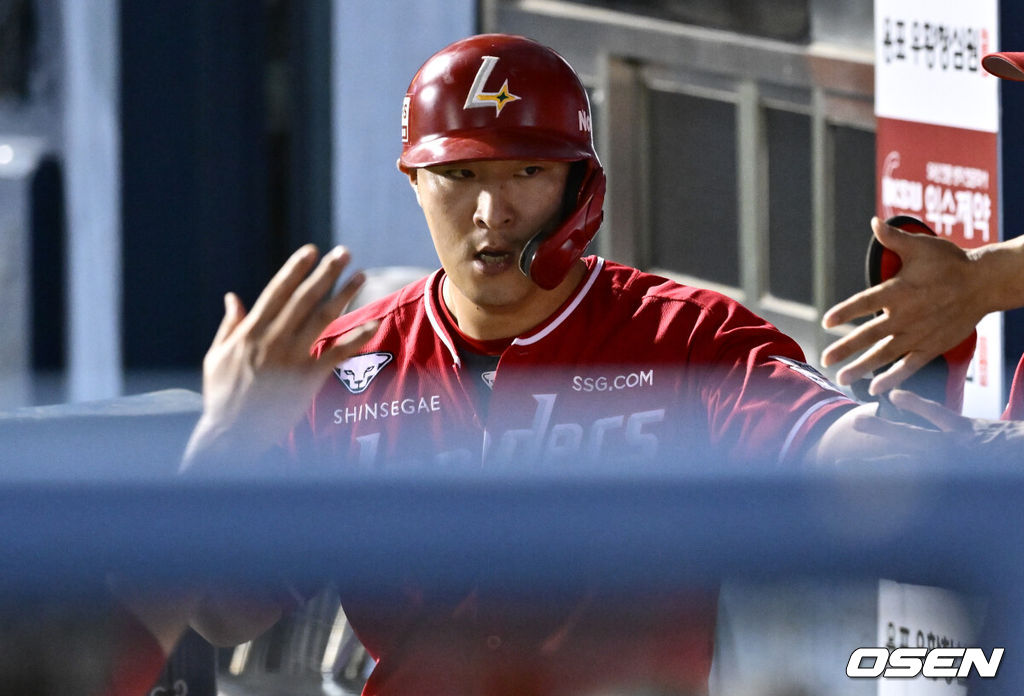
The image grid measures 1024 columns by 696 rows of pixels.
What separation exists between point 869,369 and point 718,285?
351 centimetres

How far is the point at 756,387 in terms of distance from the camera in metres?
2.27

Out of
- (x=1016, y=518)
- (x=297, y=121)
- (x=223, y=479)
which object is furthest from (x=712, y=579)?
(x=297, y=121)

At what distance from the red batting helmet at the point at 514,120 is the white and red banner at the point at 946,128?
147 cm

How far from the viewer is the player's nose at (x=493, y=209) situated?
237cm

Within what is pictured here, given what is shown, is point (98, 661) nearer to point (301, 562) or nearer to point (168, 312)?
point (301, 562)

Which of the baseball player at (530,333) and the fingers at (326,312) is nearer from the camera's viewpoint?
the fingers at (326,312)

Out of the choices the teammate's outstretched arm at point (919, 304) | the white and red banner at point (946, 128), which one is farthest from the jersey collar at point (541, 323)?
the white and red banner at point (946, 128)

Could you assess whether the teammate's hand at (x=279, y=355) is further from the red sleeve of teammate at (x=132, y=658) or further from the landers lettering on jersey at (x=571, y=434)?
the landers lettering on jersey at (x=571, y=434)

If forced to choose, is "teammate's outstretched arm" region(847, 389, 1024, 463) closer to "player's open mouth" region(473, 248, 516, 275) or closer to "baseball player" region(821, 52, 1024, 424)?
"baseball player" region(821, 52, 1024, 424)

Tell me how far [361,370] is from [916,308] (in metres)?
0.80

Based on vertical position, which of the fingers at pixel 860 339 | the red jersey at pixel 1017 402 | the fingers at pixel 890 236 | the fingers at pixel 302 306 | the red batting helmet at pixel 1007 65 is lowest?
the red jersey at pixel 1017 402

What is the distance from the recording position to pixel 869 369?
2.16m

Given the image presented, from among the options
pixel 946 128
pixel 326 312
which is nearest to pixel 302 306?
pixel 326 312

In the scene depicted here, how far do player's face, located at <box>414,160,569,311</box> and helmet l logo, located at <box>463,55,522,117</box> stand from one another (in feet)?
0.27
